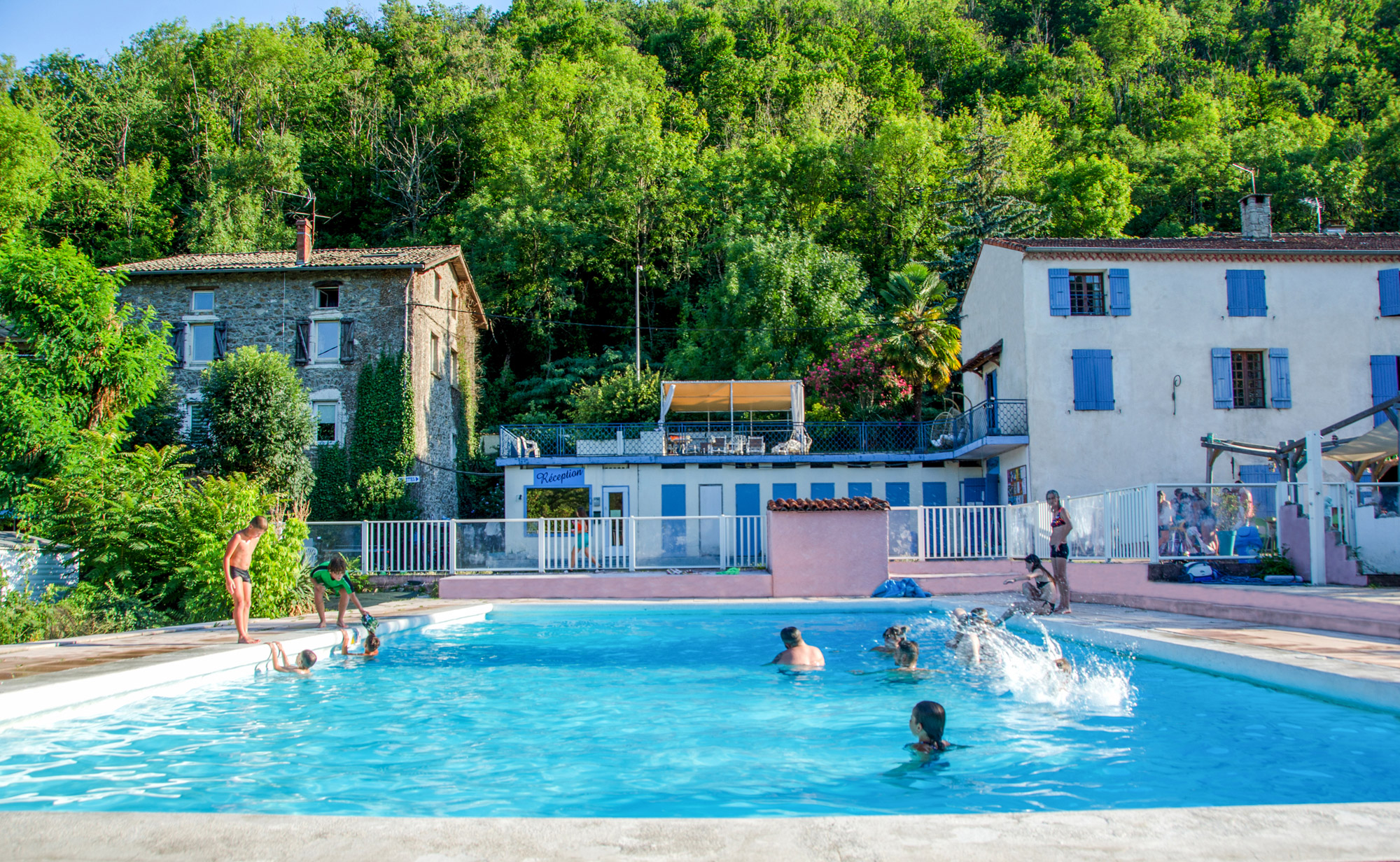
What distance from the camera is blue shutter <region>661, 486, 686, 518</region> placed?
2486cm

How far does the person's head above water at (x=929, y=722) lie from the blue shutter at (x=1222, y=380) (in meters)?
19.8

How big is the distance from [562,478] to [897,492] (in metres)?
9.46

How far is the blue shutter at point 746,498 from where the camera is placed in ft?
82.0

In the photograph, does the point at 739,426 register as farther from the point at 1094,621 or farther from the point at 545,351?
the point at 1094,621

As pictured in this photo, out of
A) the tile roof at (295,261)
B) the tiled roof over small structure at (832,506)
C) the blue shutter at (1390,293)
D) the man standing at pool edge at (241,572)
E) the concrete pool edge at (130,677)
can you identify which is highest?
the tile roof at (295,261)

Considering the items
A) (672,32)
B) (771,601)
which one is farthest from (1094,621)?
(672,32)

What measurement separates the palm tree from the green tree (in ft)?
57.9

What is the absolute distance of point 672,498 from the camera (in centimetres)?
2491

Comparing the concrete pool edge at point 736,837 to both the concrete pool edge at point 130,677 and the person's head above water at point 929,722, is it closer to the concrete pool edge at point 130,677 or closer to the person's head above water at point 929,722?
the person's head above water at point 929,722

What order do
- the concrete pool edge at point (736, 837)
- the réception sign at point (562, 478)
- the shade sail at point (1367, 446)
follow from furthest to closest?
the réception sign at point (562, 478) < the shade sail at point (1367, 446) < the concrete pool edge at point (736, 837)

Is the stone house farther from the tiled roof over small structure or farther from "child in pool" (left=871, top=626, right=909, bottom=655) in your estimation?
"child in pool" (left=871, top=626, right=909, bottom=655)

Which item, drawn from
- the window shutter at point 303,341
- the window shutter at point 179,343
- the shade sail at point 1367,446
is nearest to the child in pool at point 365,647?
the shade sail at point 1367,446

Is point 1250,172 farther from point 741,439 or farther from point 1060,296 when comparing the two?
point 741,439

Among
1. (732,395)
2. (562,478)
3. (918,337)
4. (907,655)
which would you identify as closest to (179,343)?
(562,478)
